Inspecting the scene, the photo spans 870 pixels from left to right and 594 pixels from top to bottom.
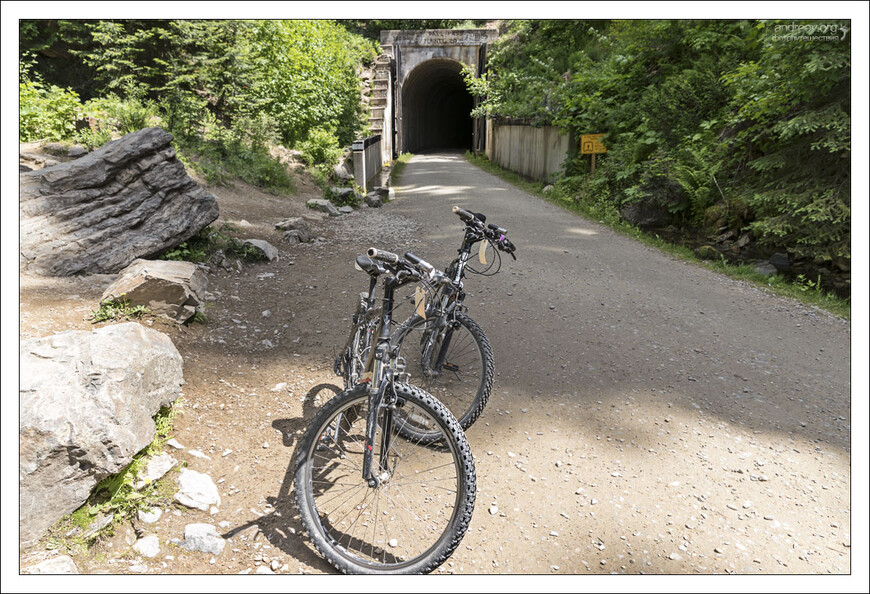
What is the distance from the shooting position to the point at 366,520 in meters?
2.88

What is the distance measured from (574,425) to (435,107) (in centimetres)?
4015

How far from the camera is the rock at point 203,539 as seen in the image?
2.69 metres

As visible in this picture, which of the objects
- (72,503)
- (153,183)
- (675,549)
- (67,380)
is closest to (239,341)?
(67,380)

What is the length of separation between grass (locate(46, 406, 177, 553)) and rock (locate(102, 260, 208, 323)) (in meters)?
1.76

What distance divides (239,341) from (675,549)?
3764 millimetres

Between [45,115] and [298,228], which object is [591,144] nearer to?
[298,228]

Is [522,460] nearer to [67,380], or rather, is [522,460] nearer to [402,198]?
[67,380]

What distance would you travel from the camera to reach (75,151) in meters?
8.53

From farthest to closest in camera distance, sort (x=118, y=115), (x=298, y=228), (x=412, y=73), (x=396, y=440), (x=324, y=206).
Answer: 1. (x=412, y=73)
2. (x=324, y=206)
3. (x=118, y=115)
4. (x=298, y=228)
5. (x=396, y=440)

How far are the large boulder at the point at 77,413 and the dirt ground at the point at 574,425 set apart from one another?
260mm

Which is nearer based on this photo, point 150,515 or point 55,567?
point 55,567

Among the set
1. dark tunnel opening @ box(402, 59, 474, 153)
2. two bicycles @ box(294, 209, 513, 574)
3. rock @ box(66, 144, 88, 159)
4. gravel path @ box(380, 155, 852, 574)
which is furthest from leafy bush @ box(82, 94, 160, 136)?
dark tunnel opening @ box(402, 59, 474, 153)

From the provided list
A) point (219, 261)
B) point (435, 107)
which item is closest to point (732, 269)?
point (219, 261)

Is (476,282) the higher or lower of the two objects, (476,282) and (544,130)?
the lower
